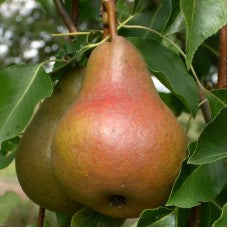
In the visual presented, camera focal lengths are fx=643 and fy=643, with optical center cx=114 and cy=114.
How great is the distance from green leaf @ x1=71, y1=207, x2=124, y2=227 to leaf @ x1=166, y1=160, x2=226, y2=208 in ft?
0.66

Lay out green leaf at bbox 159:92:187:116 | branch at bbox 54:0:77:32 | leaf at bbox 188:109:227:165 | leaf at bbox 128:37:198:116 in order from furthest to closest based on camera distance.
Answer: green leaf at bbox 159:92:187:116 < branch at bbox 54:0:77:32 < leaf at bbox 128:37:198:116 < leaf at bbox 188:109:227:165

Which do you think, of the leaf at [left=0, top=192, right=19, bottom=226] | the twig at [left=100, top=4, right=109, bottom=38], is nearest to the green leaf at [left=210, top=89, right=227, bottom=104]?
the twig at [left=100, top=4, right=109, bottom=38]

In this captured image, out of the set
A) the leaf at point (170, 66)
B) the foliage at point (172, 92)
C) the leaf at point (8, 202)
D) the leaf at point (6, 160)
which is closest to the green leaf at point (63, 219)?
the foliage at point (172, 92)

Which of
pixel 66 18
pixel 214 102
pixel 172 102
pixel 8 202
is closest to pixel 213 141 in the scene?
pixel 214 102

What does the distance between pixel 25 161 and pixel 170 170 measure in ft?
1.02

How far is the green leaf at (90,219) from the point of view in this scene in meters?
1.20

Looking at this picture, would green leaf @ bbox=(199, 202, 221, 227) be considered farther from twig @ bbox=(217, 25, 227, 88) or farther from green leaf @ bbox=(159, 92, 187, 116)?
green leaf @ bbox=(159, 92, 187, 116)

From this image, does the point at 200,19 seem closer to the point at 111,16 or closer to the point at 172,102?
the point at 111,16

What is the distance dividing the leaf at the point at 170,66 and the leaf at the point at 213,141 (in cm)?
22

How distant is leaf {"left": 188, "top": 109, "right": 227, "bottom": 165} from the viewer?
994 mm

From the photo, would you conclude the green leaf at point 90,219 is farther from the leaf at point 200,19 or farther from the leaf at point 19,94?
the leaf at point 200,19

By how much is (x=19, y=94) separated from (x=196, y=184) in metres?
0.37

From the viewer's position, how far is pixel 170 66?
1.29 meters

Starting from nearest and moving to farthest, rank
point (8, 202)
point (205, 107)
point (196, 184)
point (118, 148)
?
1. point (118, 148)
2. point (196, 184)
3. point (205, 107)
4. point (8, 202)
